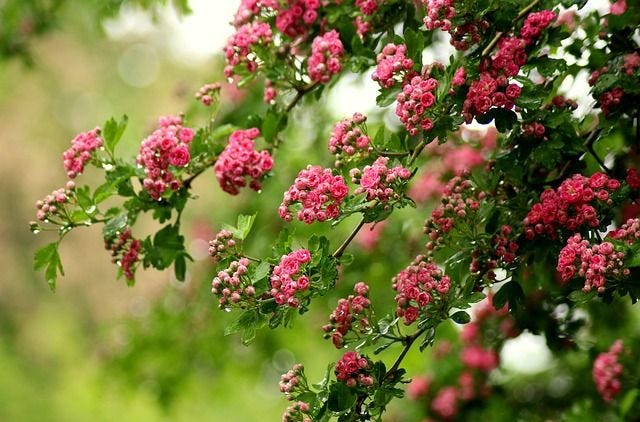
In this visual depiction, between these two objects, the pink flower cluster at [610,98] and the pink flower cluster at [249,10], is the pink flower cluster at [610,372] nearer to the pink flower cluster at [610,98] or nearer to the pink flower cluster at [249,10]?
the pink flower cluster at [610,98]

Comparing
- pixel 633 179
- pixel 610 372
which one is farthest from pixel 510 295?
pixel 610 372

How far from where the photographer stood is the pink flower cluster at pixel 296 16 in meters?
1.78

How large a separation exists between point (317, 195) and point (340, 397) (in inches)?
12.5

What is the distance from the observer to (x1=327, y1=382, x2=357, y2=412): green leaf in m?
1.38

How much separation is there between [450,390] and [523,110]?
1.39m

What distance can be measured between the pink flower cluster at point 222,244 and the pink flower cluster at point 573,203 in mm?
504

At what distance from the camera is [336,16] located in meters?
1.78

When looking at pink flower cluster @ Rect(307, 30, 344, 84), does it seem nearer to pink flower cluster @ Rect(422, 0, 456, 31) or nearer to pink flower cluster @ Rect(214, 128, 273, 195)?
pink flower cluster @ Rect(214, 128, 273, 195)

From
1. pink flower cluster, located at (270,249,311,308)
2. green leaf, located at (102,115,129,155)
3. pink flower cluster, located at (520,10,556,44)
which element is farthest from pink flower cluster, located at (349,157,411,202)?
green leaf, located at (102,115,129,155)

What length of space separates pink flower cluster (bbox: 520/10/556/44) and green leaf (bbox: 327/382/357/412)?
25.8 inches

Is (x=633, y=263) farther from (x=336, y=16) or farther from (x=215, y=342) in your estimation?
(x=215, y=342)

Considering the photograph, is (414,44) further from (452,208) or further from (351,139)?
(452,208)

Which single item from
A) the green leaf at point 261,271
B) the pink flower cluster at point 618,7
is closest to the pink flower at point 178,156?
the green leaf at point 261,271

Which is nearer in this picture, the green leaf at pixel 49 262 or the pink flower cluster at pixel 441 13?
the pink flower cluster at pixel 441 13
